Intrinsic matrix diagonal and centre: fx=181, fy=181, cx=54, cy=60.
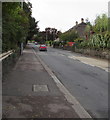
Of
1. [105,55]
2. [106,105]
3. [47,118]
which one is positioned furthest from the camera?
[105,55]

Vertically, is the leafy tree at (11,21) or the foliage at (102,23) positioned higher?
the foliage at (102,23)

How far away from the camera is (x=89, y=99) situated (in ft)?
19.5

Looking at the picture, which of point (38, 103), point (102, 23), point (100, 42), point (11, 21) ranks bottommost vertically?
point (38, 103)

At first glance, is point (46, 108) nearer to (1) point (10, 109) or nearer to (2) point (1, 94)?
(1) point (10, 109)

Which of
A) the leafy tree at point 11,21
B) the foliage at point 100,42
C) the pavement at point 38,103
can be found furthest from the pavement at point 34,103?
the foliage at point 100,42

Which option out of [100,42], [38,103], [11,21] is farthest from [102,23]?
[38,103]

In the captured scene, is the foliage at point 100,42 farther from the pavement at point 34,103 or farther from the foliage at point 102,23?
the pavement at point 34,103

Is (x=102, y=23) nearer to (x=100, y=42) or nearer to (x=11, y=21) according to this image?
(x=100, y=42)

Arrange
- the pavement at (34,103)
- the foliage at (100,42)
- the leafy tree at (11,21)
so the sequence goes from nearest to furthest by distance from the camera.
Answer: the pavement at (34,103) < the leafy tree at (11,21) < the foliage at (100,42)

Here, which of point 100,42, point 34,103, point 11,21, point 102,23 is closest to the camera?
point 34,103

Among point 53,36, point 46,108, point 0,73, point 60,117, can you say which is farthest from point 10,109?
point 53,36

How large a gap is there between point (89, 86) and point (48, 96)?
8.31 ft

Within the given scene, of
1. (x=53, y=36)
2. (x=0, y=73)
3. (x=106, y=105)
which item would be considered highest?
(x=53, y=36)

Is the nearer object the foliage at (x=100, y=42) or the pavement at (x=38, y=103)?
the pavement at (x=38, y=103)
